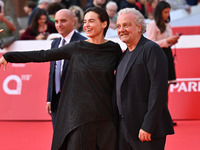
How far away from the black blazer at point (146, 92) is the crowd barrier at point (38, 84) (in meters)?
4.18

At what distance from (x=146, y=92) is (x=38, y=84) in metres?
4.83

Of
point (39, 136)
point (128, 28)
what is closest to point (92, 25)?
point (128, 28)

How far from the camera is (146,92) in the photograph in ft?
13.2

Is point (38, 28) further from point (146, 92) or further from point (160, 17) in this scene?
point (146, 92)

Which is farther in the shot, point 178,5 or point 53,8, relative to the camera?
point 178,5

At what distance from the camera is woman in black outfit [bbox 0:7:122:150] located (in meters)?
4.28

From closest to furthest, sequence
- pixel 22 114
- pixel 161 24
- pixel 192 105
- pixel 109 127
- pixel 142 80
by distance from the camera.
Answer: pixel 142 80, pixel 109 127, pixel 161 24, pixel 192 105, pixel 22 114

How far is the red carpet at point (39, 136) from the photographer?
6.94m

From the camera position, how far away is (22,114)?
8.72 meters

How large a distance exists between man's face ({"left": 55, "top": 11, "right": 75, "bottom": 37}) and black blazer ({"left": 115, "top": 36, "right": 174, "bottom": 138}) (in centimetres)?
143

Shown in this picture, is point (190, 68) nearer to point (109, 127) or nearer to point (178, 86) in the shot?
point (178, 86)

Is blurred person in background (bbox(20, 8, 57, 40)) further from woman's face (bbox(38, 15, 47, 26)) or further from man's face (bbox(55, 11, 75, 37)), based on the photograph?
man's face (bbox(55, 11, 75, 37))

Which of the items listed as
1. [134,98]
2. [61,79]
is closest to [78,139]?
[134,98]

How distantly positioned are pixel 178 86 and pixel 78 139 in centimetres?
423
